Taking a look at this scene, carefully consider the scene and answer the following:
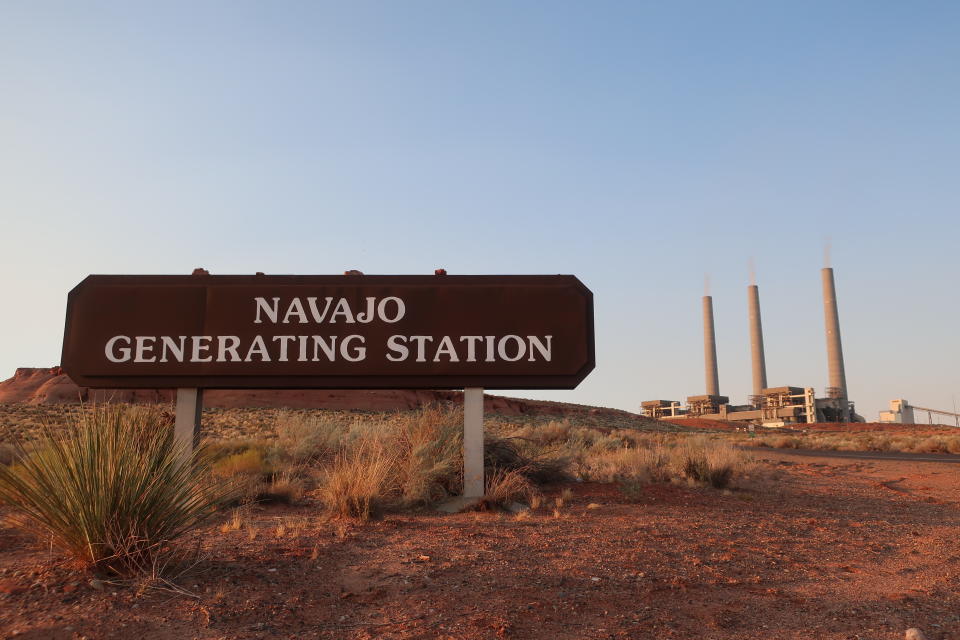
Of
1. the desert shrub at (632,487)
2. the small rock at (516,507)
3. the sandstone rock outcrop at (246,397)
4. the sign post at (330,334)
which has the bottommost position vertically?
the small rock at (516,507)

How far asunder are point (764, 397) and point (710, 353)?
16464 mm

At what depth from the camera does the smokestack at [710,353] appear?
3546 inches

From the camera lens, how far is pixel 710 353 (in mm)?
90750

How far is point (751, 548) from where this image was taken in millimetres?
7758

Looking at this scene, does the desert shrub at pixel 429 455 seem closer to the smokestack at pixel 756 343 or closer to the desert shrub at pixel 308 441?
the desert shrub at pixel 308 441

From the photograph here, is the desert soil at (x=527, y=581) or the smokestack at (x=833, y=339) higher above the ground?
the smokestack at (x=833, y=339)

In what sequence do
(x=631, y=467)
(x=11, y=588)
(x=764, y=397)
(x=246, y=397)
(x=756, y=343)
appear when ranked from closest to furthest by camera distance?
(x=11, y=588) < (x=631, y=467) < (x=246, y=397) < (x=764, y=397) < (x=756, y=343)

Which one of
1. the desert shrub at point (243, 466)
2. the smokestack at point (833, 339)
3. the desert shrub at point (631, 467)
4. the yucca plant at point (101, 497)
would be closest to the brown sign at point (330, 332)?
the desert shrub at point (243, 466)

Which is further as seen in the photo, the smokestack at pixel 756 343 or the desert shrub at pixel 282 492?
the smokestack at pixel 756 343

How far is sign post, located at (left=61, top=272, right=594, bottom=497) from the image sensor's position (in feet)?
35.6

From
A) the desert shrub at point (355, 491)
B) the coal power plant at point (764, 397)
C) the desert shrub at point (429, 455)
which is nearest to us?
the desert shrub at point (355, 491)

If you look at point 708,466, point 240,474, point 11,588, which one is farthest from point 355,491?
point 708,466

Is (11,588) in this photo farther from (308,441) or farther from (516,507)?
(308,441)

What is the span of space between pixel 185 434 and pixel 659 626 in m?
8.16
